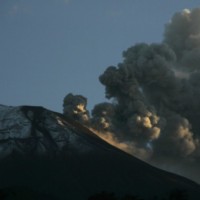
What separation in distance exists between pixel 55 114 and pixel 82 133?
44.3ft

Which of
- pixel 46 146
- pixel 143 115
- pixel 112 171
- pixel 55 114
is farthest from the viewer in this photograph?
pixel 55 114

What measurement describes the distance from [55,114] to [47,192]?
37.4 metres

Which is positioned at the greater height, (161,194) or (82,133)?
(82,133)

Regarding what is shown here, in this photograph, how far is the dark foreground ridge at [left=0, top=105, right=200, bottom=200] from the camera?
136500 millimetres

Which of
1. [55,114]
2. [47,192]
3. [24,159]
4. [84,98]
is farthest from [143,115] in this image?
[55,114]

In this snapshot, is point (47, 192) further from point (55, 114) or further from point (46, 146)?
point (55, 114)

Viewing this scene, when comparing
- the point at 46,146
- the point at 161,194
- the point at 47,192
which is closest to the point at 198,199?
the point at 161,194

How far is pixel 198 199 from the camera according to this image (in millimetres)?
134125

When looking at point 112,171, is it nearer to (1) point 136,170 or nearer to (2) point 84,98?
(1) point 136,170

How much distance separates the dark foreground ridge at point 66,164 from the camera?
136 m

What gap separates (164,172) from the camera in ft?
479

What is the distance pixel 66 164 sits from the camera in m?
148

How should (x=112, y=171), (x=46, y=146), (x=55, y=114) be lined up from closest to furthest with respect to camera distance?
(x=112, y=171), (x=46, y=146), (x=55, y=114)

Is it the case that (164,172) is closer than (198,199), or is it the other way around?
(198,199)
